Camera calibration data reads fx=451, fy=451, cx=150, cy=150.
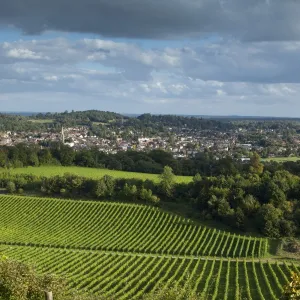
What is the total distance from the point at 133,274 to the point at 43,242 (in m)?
13.2

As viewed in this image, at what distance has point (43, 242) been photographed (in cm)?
4216

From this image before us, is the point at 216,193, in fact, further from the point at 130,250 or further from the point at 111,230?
the point at 130,250

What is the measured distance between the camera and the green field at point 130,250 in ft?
99.8

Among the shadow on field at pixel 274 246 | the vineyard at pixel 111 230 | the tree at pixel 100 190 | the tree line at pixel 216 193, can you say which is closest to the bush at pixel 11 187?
the tree line at pixel 216 193

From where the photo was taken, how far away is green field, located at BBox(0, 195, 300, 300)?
30.4 meters

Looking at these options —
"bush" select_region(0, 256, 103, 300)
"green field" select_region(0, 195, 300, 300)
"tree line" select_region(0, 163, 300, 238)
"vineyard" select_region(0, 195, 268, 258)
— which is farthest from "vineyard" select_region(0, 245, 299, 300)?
"bush" select_region(0, 256, 103, 300)

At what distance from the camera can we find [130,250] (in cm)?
4003

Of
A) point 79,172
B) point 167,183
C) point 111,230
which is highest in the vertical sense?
point 167,183

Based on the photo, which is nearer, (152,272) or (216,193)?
(152,272)

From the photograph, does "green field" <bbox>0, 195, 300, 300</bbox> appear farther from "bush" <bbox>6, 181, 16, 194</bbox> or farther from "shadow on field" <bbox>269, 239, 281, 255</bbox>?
"bush" <bbox>6, 181, 16, 194</bbox>

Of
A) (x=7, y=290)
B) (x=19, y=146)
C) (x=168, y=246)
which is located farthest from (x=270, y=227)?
(x=19, y=146)

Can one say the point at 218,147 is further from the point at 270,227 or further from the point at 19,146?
the point at 270,227

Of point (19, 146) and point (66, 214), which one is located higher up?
point (19, 146)

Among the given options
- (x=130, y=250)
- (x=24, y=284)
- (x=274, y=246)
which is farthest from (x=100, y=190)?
(x=24, y=284)
